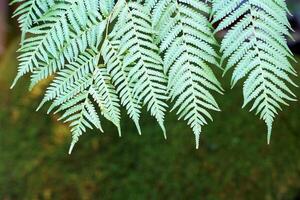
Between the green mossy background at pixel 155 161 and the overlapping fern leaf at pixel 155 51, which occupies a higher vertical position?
the overlapping fern leaf at pixel 155 51

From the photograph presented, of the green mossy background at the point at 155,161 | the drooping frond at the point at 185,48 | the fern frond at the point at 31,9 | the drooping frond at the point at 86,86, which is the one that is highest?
the fern frond at the point at 31,9

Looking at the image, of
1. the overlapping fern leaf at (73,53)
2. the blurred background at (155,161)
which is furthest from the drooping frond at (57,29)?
the blurred background at (155,161)

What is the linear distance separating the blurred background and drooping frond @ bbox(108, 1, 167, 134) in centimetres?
108

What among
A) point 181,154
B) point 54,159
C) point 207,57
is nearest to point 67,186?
point 54,159

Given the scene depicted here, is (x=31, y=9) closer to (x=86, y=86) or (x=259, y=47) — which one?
(x=86, y=86)

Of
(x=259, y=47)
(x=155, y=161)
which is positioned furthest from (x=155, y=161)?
(x=259, y=47)

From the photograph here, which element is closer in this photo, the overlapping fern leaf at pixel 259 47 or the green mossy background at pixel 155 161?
the overlapping fern leaf at pixel 259 47

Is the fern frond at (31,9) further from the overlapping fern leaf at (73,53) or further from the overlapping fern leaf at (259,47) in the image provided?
the overlapping fern leaf at (259,47)

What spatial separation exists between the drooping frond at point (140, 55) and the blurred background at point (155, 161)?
1075 mm

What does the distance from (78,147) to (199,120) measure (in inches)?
45.8

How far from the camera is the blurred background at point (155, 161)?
1.95m

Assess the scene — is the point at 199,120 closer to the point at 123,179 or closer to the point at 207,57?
the point at 207,57

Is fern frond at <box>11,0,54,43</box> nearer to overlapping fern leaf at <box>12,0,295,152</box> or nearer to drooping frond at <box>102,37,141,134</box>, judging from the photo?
overlapping fern leaf at <box>12,0,295,152</box>

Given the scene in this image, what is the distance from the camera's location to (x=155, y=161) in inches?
77.8
